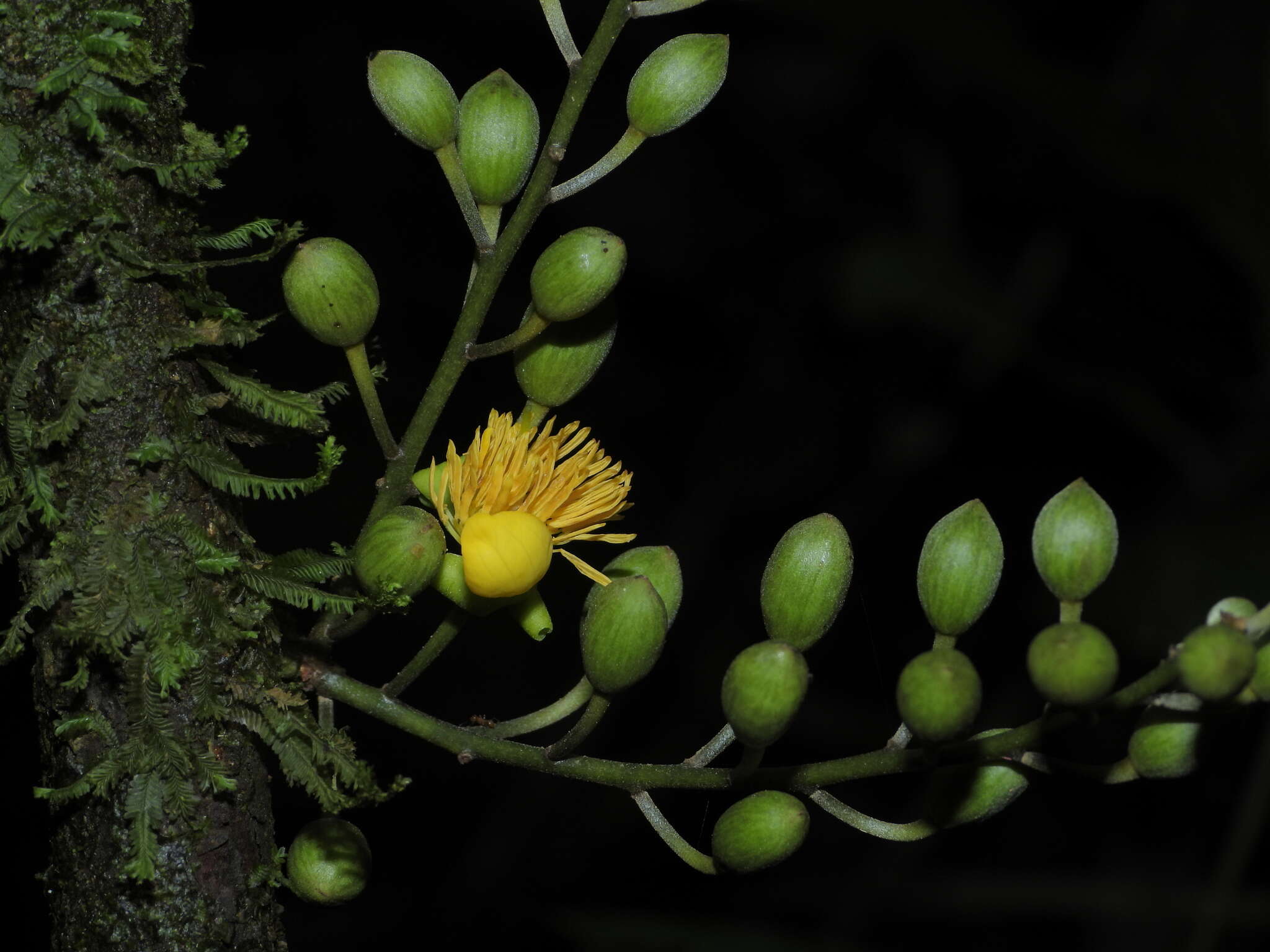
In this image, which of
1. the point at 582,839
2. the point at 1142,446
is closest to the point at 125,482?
the point at 582,839

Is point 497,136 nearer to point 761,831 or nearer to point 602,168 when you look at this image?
point 602,168

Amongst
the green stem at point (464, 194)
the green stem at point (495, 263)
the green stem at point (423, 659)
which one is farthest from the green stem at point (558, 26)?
the green stem at point (423, 659)

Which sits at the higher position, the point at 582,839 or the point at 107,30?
the point at 107,30

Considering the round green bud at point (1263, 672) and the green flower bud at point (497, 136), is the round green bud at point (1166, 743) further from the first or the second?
the green flower bud at point (497, 136)

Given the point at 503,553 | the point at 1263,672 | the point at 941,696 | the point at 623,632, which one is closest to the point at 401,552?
the point at 503,553

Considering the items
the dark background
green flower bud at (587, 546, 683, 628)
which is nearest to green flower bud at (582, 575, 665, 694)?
green flower bud at (587, 546, 683, 628)

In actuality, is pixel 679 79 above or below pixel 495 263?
above

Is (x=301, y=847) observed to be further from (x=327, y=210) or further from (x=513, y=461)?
(x=327, y=210)
